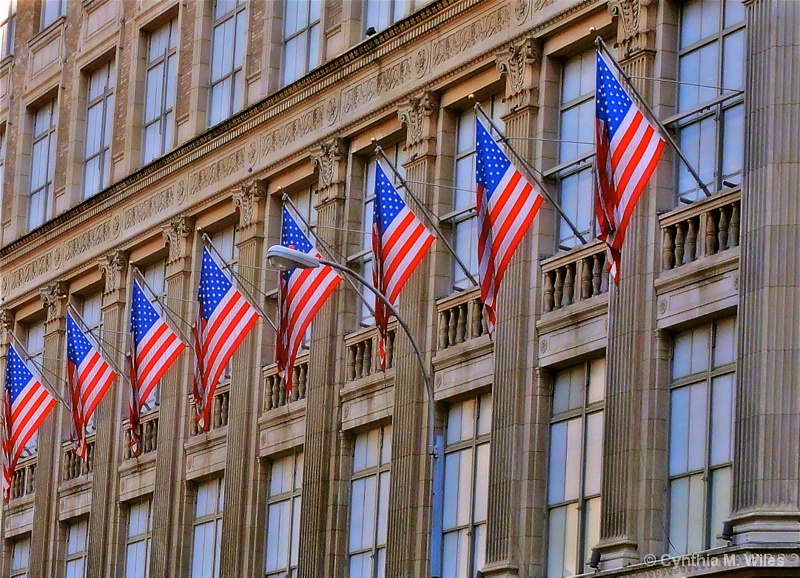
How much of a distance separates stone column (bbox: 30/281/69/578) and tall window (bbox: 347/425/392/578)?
12.9 m

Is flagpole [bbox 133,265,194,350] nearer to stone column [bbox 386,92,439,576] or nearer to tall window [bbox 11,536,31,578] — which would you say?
stone column [bbox 386,92,439,576]

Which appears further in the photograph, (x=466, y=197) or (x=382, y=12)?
(x=382, y=12)

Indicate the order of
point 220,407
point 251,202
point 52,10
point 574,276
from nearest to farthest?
point 574,276 < point 251,202 < point 220,407 < point 52,10

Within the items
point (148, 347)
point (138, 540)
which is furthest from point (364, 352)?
point (138, 540)

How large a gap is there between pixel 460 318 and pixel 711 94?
271 inches

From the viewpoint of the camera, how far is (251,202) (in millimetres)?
43531

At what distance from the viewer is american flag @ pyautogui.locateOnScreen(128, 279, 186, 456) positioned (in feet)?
132

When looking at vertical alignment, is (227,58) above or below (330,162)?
above

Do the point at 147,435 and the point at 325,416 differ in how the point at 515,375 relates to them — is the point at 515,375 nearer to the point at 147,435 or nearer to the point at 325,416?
the point at 325,416

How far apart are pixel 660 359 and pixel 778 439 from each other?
3415 mm

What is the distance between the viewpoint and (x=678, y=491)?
30719 mm

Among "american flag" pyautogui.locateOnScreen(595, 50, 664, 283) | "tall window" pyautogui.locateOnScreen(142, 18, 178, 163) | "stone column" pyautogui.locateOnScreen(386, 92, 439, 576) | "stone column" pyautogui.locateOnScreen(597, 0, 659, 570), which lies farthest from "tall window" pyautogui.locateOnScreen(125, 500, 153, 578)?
"american flag" pyautogui.locateOnScreen(595, 50, 664, 283)

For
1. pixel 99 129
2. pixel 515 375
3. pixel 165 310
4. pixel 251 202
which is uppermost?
pixel 99 129

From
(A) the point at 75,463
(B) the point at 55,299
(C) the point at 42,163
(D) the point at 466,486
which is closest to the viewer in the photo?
(D) the point at 466,486
